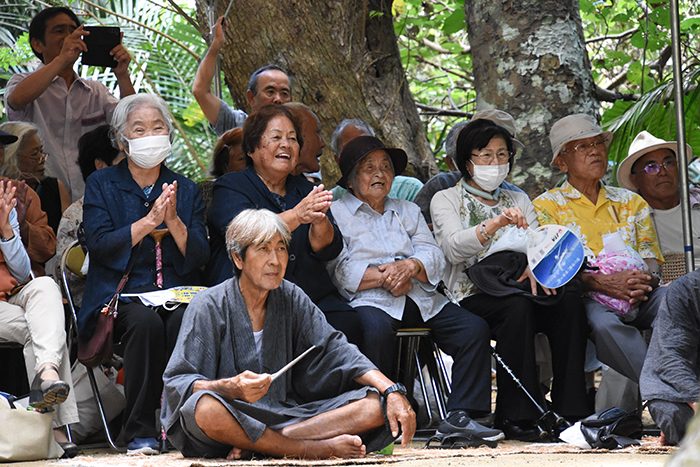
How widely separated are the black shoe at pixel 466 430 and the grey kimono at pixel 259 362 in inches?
24.8

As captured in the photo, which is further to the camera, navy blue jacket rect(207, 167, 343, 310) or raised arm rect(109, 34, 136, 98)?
raised arm rect(109, 34, 136, 98)

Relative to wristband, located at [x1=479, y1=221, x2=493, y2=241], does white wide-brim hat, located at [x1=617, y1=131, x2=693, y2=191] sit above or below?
above

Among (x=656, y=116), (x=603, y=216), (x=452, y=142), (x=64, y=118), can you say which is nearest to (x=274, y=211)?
(x=452, y=142)

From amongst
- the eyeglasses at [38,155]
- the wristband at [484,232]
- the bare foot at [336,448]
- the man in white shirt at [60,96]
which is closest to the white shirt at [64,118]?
the man in white shirt at [60,96]

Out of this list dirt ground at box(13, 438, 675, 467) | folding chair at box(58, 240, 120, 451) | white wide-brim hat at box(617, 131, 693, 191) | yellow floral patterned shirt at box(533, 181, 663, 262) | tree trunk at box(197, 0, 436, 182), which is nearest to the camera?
dirt ground at box(13, 438, 675, 467)

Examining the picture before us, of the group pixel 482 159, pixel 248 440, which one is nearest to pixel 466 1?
pixel 482 159

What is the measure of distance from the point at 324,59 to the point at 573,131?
2.26m

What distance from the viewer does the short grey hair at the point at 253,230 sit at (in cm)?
498

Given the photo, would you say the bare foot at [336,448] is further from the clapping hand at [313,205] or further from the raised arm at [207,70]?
the raised arm at [207,70]

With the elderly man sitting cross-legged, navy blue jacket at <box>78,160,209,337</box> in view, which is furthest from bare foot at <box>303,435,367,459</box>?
navy blue jacket at <box>78,160,209,337</box>

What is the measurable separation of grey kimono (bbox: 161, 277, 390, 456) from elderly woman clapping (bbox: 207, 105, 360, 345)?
59cm

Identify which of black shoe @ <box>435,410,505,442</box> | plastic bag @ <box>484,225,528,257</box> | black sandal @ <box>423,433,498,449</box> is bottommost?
black sandal @ <box>423,433,498,449</box>

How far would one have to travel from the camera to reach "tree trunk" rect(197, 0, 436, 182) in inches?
317

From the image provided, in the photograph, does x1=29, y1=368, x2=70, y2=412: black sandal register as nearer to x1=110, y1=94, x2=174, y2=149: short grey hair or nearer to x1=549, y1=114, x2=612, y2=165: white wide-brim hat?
x1=110, y1=94, x2=174, y2=149: short grey hair
